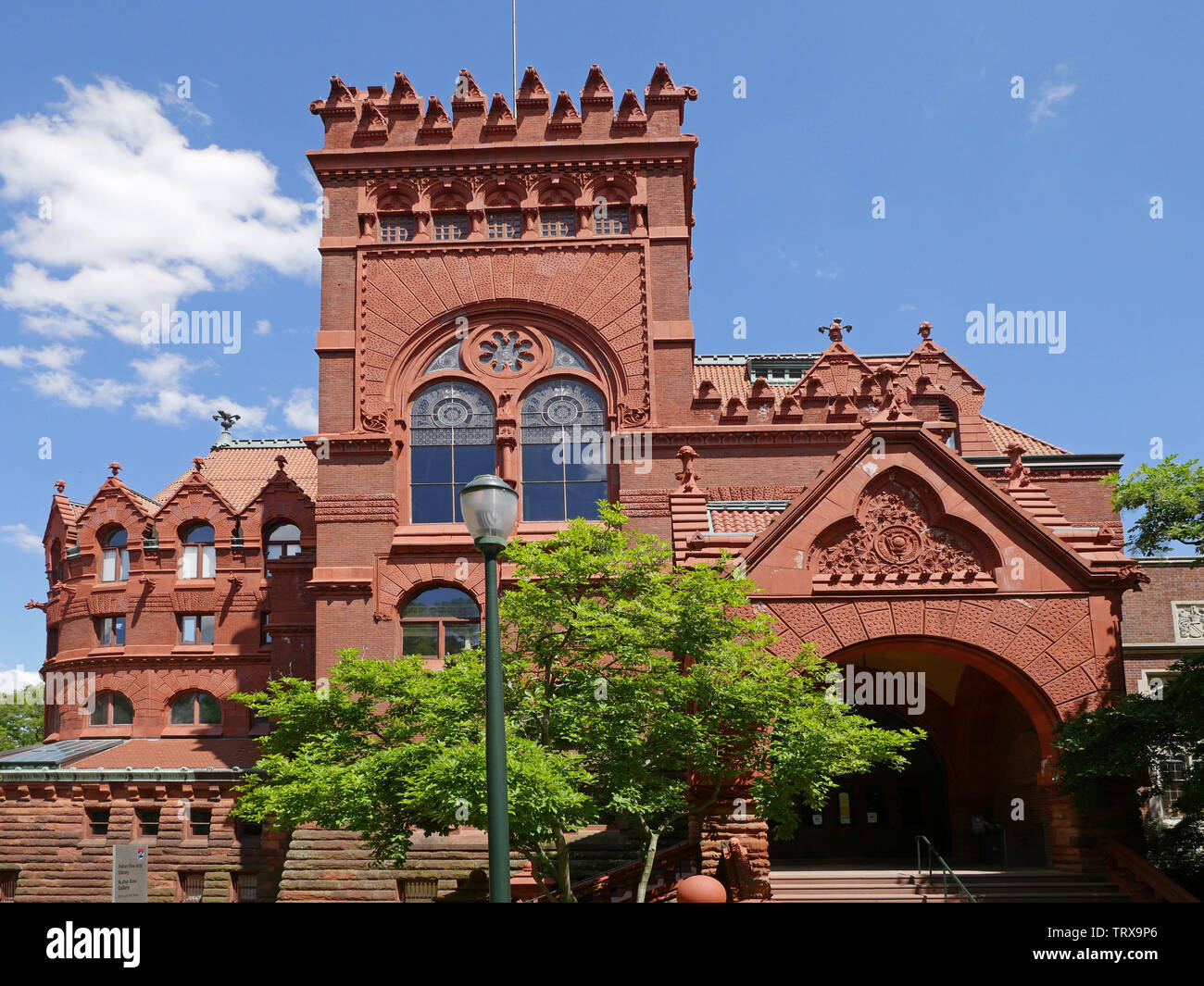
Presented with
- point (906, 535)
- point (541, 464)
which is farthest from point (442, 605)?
point (906, 535)

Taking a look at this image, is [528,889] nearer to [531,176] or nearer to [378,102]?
[531,176]

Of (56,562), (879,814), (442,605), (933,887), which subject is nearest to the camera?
(933,887)

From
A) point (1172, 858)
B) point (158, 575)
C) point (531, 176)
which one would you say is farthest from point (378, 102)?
point (1172, 858)

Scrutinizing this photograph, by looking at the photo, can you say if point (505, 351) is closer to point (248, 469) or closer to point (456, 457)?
point (456, 457)

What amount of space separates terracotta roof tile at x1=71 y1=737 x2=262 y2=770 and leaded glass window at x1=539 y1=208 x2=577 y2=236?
54.5ft

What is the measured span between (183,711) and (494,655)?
89.6 feet

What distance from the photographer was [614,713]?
18.5m

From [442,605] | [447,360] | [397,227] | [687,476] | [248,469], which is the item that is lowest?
[442,605]

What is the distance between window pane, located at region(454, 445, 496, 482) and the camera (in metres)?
30.9

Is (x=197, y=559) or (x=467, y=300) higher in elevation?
(x=467, y=300)

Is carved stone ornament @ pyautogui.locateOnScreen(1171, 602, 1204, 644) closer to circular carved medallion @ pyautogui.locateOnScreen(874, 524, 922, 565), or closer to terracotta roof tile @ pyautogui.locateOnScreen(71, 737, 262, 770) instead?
circular carved medallion @ pyautogui.locateOnScreen(874, 524, 922, 565)

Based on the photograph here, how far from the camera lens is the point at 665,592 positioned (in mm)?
19203

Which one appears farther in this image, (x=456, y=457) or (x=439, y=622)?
(x=456, y=457)

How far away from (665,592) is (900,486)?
18.8 feet
